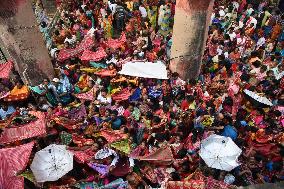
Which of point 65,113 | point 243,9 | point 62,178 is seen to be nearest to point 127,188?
point 62,178

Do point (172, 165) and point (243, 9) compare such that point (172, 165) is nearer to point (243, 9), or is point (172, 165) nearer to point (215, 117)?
point (215, 117)

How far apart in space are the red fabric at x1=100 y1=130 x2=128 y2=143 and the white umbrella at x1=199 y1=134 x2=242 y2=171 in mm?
1884

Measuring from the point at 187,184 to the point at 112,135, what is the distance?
2.20 meters

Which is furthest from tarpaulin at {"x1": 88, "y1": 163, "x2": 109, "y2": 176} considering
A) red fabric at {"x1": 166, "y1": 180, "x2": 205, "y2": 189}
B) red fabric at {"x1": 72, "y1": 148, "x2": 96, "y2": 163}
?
red fabric at {"x1": 166, "y1": 180, "x2": 205, "y2": 189}

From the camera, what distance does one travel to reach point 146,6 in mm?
14133

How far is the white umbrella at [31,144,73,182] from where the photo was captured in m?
7.34

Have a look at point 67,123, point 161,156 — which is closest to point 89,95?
point 67,123

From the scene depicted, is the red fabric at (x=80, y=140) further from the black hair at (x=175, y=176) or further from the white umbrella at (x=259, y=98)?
the white umbrella at (x=259, y=98)

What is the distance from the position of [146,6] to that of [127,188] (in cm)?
881

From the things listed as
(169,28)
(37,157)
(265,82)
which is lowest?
(37,157)

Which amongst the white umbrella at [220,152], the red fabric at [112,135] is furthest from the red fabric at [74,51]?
the white umbrella at [220,152]

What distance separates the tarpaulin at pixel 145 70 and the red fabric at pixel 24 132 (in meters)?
3.06

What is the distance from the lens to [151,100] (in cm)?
991

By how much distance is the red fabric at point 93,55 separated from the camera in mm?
11055
